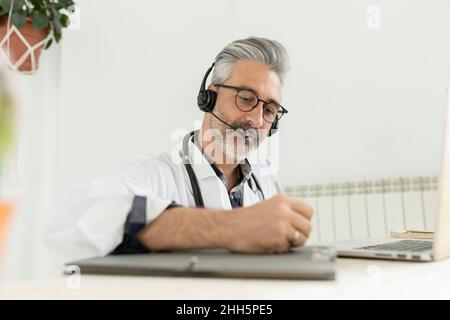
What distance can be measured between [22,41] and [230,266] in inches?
32.3

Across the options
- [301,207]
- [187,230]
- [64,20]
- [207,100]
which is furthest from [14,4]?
[301,207]

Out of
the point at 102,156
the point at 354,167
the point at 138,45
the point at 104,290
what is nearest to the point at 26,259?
the point at 102,156

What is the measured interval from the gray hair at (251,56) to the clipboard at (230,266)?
81 cm

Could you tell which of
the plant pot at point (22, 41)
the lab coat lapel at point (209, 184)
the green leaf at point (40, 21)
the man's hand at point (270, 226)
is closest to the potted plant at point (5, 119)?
the man's hand at point (270, 226)

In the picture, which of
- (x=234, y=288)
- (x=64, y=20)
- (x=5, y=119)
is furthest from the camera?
(x=64, y=20)

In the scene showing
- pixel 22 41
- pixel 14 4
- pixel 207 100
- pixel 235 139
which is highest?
pixel 14 4

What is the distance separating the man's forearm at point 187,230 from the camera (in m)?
0.62

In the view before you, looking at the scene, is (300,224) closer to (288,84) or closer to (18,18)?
(18,18)

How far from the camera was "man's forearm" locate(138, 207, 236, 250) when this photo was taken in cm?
62

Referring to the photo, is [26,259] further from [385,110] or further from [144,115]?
[385,110]

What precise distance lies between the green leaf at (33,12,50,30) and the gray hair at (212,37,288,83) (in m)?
0.50

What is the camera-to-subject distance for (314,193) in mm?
2104

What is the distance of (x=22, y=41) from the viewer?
97cm

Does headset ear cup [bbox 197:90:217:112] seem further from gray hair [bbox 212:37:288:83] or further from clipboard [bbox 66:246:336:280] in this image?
clipboard [bbox 66:246:336:280]
